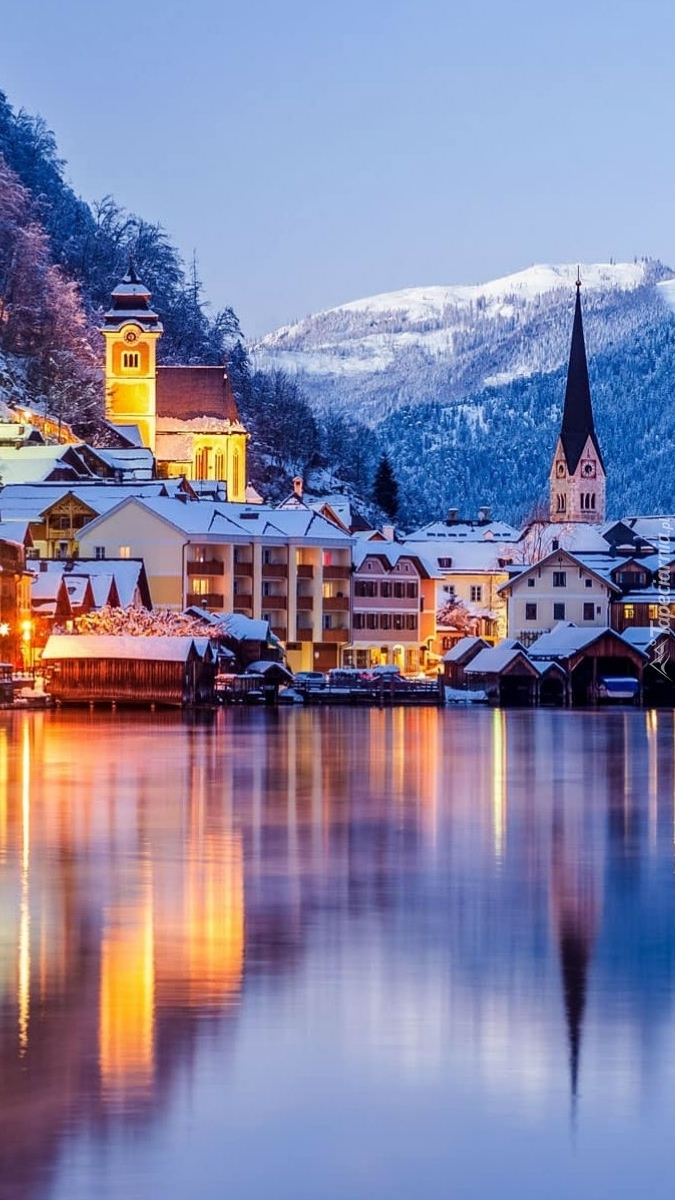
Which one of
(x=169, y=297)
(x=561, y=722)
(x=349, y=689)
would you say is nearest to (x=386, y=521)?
(x=169, y=297)

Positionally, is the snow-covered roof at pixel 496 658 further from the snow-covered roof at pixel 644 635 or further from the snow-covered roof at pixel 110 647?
the snow-covered roof at pixel 110 647

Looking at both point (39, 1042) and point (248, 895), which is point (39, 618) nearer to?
point (248, 895)

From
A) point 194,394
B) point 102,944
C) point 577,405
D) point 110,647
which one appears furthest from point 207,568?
point 577,405

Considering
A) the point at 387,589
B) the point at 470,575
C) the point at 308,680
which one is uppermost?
the point at 470,575

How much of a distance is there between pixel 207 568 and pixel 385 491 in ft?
190

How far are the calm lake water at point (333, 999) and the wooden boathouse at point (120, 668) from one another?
133ft

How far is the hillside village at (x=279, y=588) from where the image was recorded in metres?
87.6

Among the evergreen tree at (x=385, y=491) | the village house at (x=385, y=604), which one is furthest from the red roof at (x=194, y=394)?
A: the village house at (x=385, y=604)

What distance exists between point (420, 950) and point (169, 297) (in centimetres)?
15152

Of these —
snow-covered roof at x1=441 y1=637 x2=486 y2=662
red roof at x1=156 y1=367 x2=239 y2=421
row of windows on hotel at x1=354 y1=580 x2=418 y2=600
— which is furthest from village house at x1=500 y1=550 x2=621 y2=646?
red roof at x1=156 y1=367 x2=239 y2=421

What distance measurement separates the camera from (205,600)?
3799 inches

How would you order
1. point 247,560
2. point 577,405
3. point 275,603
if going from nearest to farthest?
point 247,560 → point 275,603 → point 577,405

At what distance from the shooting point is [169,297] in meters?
168

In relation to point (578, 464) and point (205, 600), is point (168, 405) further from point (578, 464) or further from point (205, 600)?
point (578, 464)
